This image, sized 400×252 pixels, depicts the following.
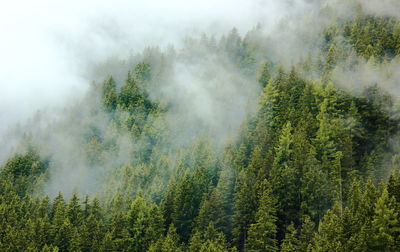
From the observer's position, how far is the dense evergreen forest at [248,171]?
57188 mm

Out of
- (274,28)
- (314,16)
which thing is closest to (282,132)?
(314,16)

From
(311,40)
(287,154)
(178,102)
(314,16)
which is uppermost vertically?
(314,16)

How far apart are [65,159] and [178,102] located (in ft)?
137

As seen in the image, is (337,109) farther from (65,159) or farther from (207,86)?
(65,159)

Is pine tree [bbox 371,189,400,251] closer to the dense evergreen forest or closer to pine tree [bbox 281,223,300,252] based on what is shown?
the dense evergreen forest

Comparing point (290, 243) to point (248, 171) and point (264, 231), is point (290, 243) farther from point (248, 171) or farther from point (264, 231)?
point (248, 171)

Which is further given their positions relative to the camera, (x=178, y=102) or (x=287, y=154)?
(x=178, y=102)

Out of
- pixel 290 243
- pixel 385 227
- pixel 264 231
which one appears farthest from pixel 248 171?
pixel 385 227

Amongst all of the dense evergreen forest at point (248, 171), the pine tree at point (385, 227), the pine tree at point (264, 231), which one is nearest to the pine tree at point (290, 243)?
the dense evergreen forest at point (248, 171)

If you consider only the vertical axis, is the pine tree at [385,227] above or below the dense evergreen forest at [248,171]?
below

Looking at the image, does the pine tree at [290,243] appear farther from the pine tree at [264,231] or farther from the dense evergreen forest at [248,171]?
the pine tree at [264,231]

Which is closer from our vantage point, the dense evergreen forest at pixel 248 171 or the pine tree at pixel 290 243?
the pine tree at pixel 290 243

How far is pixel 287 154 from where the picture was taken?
7200 cm

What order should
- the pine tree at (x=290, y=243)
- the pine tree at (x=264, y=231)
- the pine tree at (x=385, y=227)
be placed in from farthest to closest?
the pine tree at (x=264, y=231), the pine tree at (x=290, y=243), the pine tree at (x=385, y=227)
